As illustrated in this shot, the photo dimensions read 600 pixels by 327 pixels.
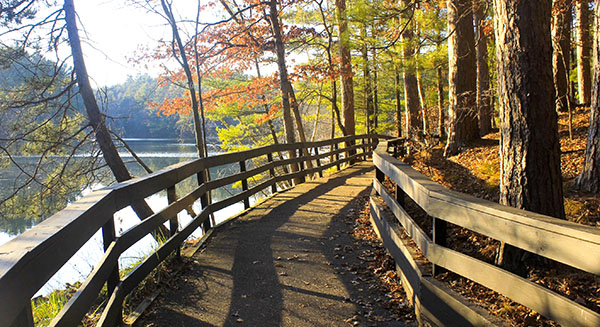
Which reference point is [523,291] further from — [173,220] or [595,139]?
[173,220]

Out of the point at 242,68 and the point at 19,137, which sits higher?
the point at 242,68

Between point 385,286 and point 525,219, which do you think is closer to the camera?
point 525,219

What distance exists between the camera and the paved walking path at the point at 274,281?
13.7 ft

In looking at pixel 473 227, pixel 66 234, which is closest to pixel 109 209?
pixel 66 234

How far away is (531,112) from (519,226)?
2126 mm

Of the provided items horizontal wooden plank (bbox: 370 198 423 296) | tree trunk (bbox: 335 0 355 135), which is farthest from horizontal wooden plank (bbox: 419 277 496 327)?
tree trunk (bbox: 335 0 355 135)

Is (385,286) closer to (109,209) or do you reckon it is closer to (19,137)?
(109,209)

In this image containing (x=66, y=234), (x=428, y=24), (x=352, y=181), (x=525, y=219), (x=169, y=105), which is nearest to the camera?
(x=525, y=219)

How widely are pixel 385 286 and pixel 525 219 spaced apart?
2.75 meters

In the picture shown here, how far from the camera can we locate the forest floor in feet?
10.9

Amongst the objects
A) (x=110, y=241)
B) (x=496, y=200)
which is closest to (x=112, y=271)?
(x=110, y=241)

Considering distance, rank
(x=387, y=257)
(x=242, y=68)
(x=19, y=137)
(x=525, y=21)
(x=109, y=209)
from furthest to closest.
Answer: (x=242, y=68), (x=19, y=137), (x=387, y=257), (x=525, y=21), (x=109, y=209)

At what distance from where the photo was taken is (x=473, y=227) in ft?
10.3

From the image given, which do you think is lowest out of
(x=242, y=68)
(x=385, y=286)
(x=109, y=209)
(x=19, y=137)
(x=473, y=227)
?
(x=385, y=286)
